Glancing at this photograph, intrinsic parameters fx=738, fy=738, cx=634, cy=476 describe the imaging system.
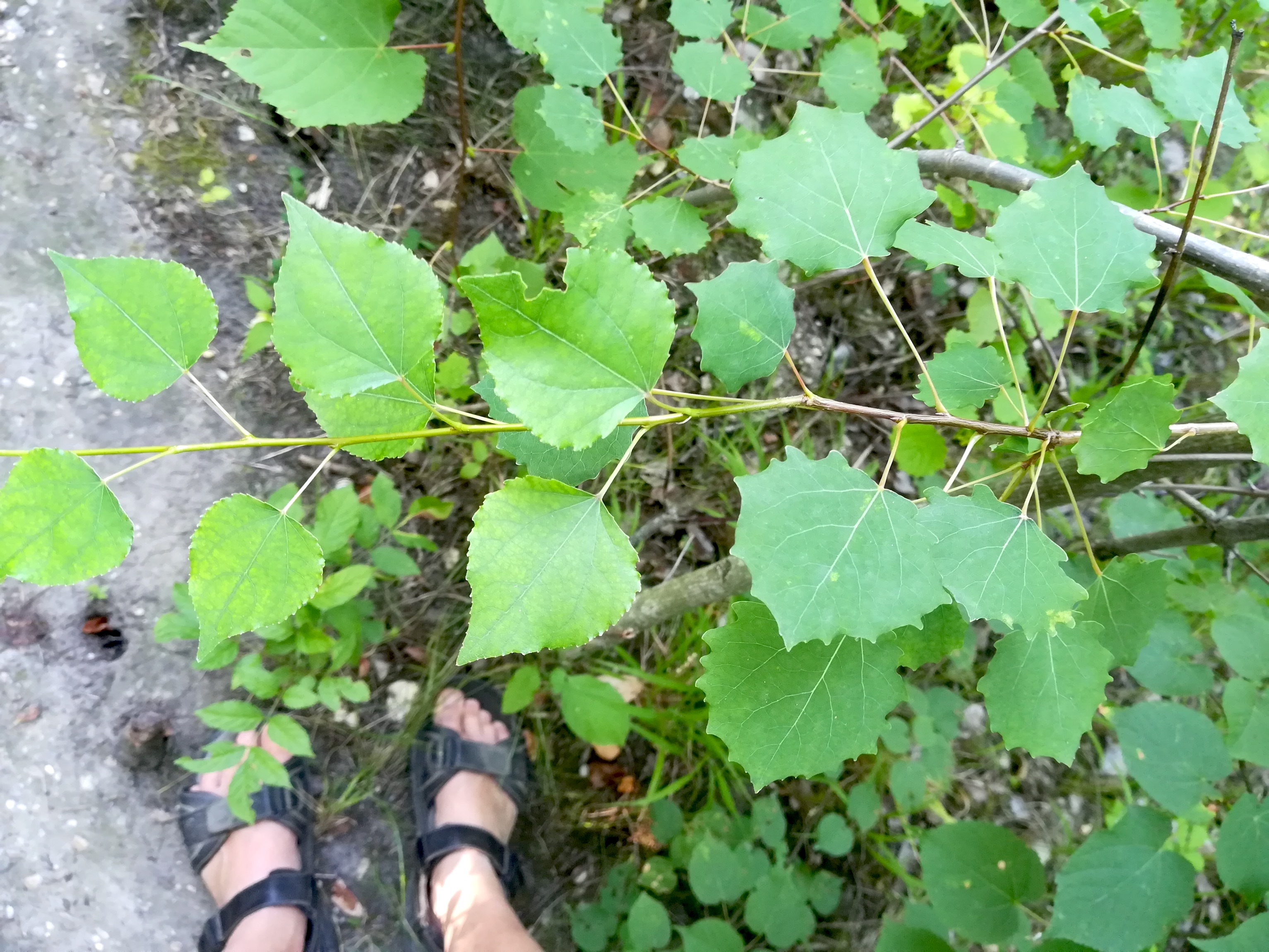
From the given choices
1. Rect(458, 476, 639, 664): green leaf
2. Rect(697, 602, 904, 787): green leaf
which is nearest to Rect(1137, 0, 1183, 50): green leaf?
Rect(697, 602, 904, 787): green leaf

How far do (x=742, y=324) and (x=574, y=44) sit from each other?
845 mm

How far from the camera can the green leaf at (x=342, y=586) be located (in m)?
1.81

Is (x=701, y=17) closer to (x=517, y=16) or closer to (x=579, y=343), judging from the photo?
(x=517, y=16)

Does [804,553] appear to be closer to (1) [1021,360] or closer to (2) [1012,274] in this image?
(2) [1012,274]

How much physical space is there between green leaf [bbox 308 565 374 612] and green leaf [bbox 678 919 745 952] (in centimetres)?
113

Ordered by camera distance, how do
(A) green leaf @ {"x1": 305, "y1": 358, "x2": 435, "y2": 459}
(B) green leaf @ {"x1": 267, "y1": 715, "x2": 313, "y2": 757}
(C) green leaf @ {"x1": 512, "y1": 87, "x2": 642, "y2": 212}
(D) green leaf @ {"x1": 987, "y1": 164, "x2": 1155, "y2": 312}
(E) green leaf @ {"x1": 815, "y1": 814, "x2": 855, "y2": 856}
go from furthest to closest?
(E) green leaf @ {"x1": 815, "y1": 814, "x2": 855, "y2": 856}
(B) green leaf @ {"x1": 267, "y1": 715, "x2": 313, "y2": 757}
(C) green leaf @ {"x1": 512, "y1": 87, "x2": 642, "y2": 212}
(D) green leaf @ {"x1": 987, "y1": 164, "x2": 1155, "y2": 312}
(A) green leaf @ {"x1": 305, "y1": 358, "x2": 435, "y2": 459}

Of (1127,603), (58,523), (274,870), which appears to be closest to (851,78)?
(1127,603)

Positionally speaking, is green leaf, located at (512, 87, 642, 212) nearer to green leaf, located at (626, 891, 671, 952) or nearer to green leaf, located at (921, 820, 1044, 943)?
green leaf, located at (921, 820, 1044, 943)

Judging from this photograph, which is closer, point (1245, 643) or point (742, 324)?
point (742, 324)

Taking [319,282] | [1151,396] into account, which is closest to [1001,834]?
[1151,396]

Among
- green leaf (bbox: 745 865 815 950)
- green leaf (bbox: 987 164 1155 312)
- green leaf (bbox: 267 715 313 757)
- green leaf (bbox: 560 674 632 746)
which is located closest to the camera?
green leaf (bbox: 987 164 1155 312)

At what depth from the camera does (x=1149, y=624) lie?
3.86 feet

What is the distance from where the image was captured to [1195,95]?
128cm

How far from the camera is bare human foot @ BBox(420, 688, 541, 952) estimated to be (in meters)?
2.04
